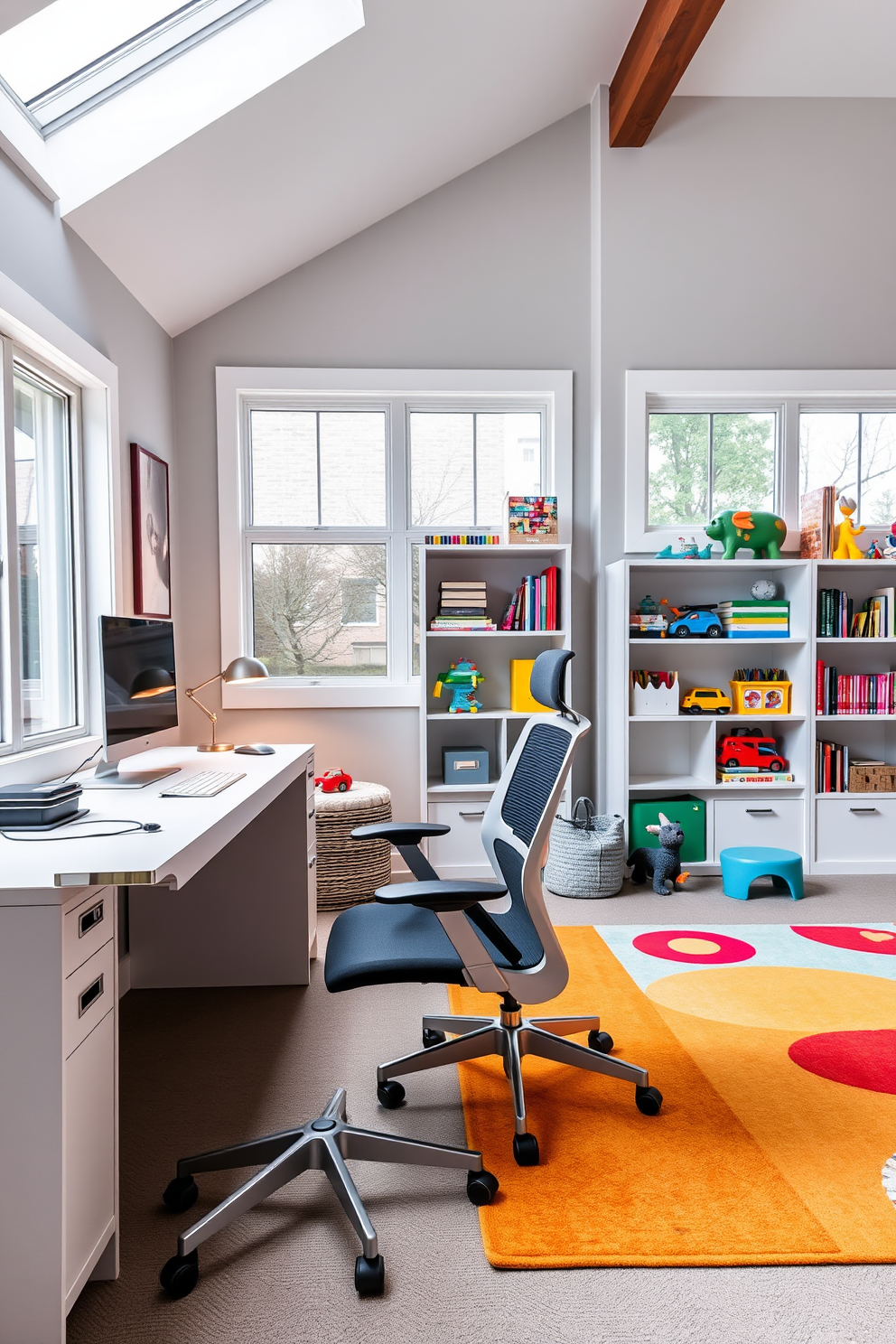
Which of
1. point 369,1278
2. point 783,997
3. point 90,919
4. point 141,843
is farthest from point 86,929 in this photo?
point 783,997

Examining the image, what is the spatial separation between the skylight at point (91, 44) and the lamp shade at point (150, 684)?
1621 mm

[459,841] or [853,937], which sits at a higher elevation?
[459,841]

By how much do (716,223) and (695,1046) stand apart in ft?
12.2

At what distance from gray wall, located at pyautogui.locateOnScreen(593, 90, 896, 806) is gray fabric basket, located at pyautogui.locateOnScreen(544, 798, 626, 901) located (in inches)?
50.5

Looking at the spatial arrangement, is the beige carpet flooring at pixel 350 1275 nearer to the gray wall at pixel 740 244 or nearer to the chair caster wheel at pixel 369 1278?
the chair caster wheel at pixel 369 1278

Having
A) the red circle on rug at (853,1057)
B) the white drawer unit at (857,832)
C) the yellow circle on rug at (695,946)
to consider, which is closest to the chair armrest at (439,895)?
the red circle on rug at (853,1057)

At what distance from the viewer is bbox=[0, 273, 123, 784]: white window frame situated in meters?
2.37

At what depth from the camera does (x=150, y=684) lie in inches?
105

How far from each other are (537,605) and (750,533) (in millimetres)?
1030

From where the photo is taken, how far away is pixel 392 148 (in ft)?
11.9

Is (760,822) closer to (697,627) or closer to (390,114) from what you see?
(697,627)

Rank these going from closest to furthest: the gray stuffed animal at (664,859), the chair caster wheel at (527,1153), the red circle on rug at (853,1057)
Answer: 1. the chair caster wheel at (527,1153)
2. the red circle on rug at (853,1057)
3. the gray stuffed animal at (664,859)

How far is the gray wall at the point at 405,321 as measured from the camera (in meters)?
4.14

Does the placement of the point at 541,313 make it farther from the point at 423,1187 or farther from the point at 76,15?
the point at 423,1187
